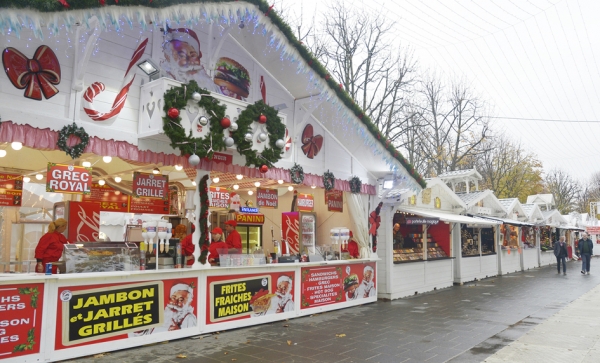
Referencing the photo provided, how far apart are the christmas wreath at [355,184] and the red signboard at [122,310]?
15.2 feet

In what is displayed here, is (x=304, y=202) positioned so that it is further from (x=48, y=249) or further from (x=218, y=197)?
(x=48, y=249)

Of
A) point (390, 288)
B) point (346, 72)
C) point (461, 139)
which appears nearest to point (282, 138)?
point (390, 288)

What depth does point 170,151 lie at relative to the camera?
7195 mm

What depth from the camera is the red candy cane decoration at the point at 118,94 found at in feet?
20.5

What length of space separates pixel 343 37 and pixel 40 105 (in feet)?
58.9

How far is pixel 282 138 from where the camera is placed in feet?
26.7

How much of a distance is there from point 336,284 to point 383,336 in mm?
2619

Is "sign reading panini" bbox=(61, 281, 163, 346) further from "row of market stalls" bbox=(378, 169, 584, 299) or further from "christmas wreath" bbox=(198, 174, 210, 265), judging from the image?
"row of market stalls" bbox=(378, 169, 584, 299)

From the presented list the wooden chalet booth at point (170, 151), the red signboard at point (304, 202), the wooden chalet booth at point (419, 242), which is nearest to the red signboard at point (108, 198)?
the wooden chalet booth at point (170, 151)

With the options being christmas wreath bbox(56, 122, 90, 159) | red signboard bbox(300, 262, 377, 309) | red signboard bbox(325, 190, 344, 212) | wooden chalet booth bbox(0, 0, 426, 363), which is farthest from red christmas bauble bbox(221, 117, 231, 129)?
red signboard bbox(325, 190, 344, 212)

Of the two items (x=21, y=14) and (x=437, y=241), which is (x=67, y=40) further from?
(x=437, y=241)

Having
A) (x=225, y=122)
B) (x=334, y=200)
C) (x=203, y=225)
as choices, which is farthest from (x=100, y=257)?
(x=334, y=200)

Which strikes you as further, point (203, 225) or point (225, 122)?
point (203, 225)

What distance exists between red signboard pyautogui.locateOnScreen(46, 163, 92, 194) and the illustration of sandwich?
285 cm
